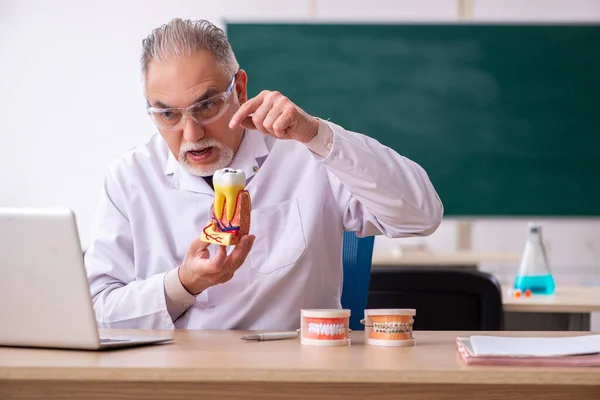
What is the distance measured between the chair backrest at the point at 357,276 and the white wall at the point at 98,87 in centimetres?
341

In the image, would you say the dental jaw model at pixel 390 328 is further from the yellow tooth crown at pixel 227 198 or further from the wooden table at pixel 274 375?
the yellow tooth crown at pixel 227 198

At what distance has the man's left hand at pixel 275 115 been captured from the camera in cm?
151

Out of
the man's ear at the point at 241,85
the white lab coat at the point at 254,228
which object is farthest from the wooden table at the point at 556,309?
the man's ear at the point at 241,85

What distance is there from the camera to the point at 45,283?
4.13ft

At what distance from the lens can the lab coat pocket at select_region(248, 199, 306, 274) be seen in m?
1.89

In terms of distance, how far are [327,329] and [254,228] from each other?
1.86 feet

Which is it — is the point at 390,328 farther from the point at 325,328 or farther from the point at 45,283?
the point at 45,283

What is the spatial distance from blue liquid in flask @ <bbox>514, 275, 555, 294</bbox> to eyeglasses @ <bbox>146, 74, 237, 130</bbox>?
4.18ft

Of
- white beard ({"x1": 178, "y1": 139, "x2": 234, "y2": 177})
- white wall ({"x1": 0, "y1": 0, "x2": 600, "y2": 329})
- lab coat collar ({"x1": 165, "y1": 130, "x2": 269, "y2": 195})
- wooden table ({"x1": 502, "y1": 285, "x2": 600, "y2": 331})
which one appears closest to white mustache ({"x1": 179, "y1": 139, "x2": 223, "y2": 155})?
white beard ({"x1": 178, "y1": 139, "x2": 234, "y2": 177})

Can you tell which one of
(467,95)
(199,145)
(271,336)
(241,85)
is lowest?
(271,336)

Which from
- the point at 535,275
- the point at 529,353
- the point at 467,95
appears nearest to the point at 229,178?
the point at 529,353

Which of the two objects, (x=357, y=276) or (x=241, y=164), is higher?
(x=241, y=164)

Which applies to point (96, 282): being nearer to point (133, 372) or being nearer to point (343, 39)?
point (133, 372)
